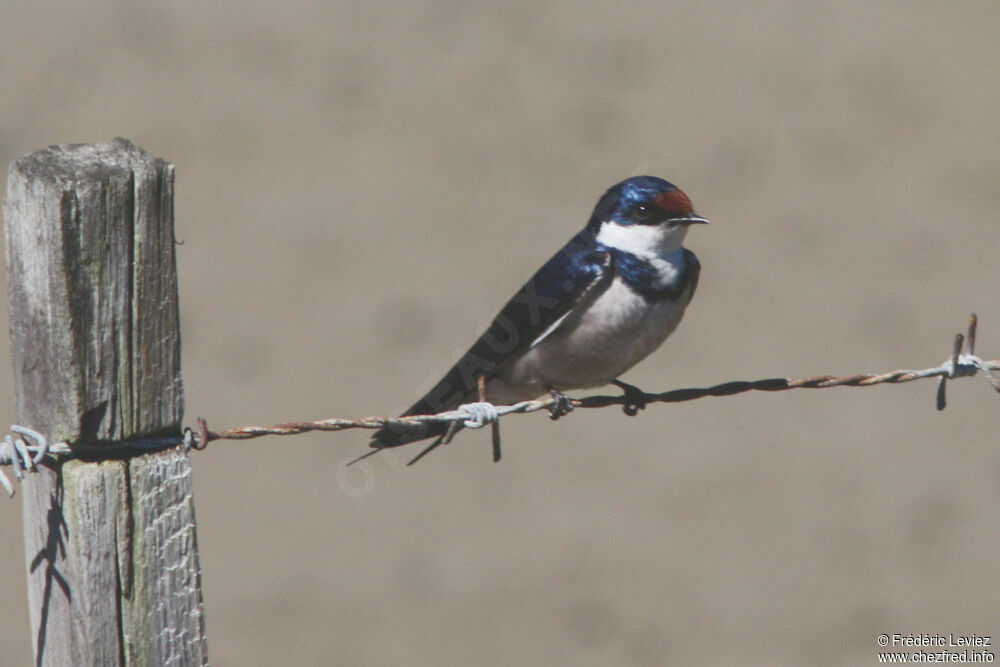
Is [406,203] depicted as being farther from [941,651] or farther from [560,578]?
[941,651]

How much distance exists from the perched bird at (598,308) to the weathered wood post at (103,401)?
1.71m

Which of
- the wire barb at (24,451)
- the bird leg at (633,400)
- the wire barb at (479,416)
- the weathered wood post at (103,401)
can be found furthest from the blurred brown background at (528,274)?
the wire barb at (24,451)

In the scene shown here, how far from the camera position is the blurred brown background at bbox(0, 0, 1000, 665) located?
6848mm

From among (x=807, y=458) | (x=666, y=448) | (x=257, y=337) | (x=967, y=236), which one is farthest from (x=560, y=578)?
(x=967, y=236)

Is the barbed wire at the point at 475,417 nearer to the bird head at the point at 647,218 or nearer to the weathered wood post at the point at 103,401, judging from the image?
the weathered wood post at the point at 103,401

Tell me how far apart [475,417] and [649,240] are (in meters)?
1.26

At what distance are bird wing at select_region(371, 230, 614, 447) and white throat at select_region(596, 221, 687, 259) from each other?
0.22 feet

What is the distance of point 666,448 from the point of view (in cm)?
773

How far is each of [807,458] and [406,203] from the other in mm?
3195

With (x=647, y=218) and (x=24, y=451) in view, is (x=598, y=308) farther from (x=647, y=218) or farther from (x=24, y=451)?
(x=24, y=451)

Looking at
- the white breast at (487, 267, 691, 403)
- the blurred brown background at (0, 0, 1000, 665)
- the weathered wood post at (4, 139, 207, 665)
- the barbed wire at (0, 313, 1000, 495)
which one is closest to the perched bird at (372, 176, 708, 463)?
the white breast at (487, 267, 691, 403)

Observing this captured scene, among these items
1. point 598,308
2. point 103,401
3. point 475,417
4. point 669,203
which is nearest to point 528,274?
point 669,203

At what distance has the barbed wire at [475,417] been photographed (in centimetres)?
219

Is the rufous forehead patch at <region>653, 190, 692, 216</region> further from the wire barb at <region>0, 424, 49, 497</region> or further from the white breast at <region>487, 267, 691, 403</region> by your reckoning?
the wire barb at <region>0, 424, 49, 497</region>
